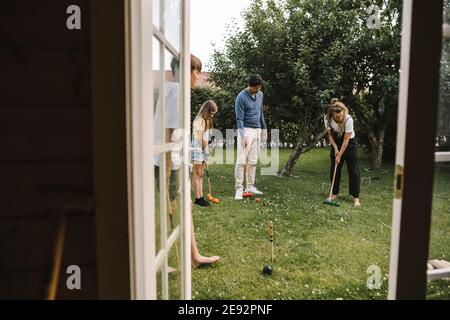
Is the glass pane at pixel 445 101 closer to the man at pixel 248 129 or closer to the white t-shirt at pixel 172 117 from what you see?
the white t-shirt at pixel 172 117

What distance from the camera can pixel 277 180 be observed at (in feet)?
19.9

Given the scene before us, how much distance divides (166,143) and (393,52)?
5994mm

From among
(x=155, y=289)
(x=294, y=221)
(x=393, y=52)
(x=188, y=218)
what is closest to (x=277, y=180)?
(x=294, y=221)

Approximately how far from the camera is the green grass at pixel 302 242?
226 cm

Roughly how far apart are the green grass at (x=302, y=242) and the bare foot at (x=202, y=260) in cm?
5

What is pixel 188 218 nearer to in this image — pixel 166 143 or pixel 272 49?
pixel 166 143

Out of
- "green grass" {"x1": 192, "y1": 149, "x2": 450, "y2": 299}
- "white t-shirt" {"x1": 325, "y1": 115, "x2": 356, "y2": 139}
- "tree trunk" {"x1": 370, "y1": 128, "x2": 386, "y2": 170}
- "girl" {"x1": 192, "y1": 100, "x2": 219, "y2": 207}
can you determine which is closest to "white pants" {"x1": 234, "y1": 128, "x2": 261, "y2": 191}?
"green grass" {"x1": 192, "y1": 149, "x2": 450, "y2": 299}

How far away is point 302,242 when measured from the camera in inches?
128

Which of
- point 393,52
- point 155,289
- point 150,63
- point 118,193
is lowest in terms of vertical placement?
point 155,289

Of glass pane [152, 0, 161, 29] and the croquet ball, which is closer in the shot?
glass pane [152, 0, 161, 29]

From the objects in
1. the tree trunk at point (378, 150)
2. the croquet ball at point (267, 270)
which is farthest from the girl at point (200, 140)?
the tree trunk at point (378, 150)

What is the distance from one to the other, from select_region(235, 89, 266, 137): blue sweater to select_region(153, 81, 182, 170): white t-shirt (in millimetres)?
3320

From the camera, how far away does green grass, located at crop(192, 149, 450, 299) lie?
2264 mm

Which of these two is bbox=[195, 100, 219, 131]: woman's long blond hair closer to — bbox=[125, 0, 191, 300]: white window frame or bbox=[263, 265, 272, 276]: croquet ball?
bbox=[263, 265, 272, 276]: croquet ball
